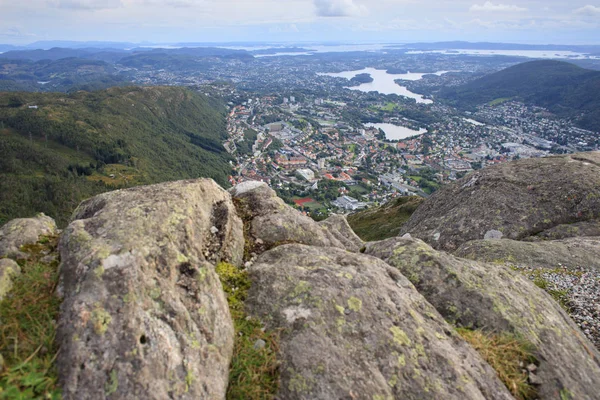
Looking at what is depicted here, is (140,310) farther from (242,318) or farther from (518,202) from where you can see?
(518,202)

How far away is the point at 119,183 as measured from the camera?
432 feet

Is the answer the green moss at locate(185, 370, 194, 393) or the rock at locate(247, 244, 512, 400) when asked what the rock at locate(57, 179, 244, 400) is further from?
the rock at locate(247, 244, 512, 400)

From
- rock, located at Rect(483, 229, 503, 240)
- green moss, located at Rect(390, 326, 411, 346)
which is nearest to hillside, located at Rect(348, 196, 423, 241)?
rock, located at Rect(483, 229, 503, 240)

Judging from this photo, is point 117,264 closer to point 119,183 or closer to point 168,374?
point 168,374

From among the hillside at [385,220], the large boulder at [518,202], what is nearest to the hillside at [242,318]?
the large boulder at [518,202]

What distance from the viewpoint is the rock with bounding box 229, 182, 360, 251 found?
36.4 feet

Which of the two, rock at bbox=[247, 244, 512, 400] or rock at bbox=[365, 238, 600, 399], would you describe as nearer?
rock at bbox=[247, 244, 512, 400]

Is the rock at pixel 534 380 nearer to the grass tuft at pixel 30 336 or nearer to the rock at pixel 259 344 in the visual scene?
the rock at pixel 259 344

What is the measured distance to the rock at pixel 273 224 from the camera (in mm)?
11086

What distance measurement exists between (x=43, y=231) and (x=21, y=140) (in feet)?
590

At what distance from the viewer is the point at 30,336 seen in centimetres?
519

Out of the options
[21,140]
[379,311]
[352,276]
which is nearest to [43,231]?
[352,276]

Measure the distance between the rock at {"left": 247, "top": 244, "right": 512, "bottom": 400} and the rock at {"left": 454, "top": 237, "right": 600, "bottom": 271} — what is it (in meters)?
10.9

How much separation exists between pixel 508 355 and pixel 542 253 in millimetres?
11807
